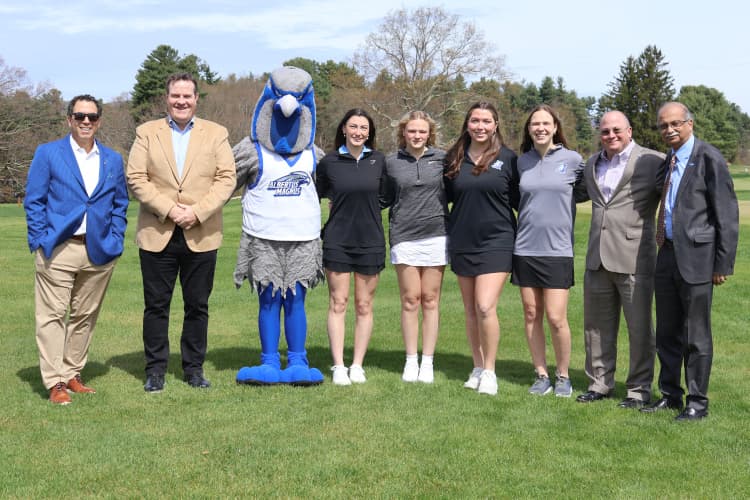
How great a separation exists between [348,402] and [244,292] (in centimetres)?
576

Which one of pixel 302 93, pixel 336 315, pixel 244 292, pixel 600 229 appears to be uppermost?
pixel 302 93

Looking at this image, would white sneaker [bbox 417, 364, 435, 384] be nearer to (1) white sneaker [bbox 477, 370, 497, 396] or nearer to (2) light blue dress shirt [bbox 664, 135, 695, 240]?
(1) white sneaker [bbox 477, 370, 497, 396]

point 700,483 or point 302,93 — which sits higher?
point 302,93

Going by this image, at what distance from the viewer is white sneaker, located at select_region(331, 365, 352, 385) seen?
5.96 m

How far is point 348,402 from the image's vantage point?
5492mm

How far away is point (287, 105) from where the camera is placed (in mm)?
5664

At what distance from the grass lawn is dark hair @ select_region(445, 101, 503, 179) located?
1612 mm

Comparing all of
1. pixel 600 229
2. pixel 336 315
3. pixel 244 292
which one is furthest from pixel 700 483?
pixel 244 292

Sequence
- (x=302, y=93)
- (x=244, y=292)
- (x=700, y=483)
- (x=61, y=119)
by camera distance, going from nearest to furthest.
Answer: (x=700, y=483), (x=302, y=93), (x=244, y=292), (x=61, y=119)

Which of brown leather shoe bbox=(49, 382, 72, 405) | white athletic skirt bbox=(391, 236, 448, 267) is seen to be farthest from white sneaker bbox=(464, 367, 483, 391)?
brown leather shoe bbox=(49, 382, 72, 405)

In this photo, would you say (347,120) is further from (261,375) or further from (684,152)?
(684,152)

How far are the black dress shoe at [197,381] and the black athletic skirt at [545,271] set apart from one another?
7.84ft

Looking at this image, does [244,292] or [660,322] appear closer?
[660,322]

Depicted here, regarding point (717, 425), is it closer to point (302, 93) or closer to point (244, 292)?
point (302, 93)
